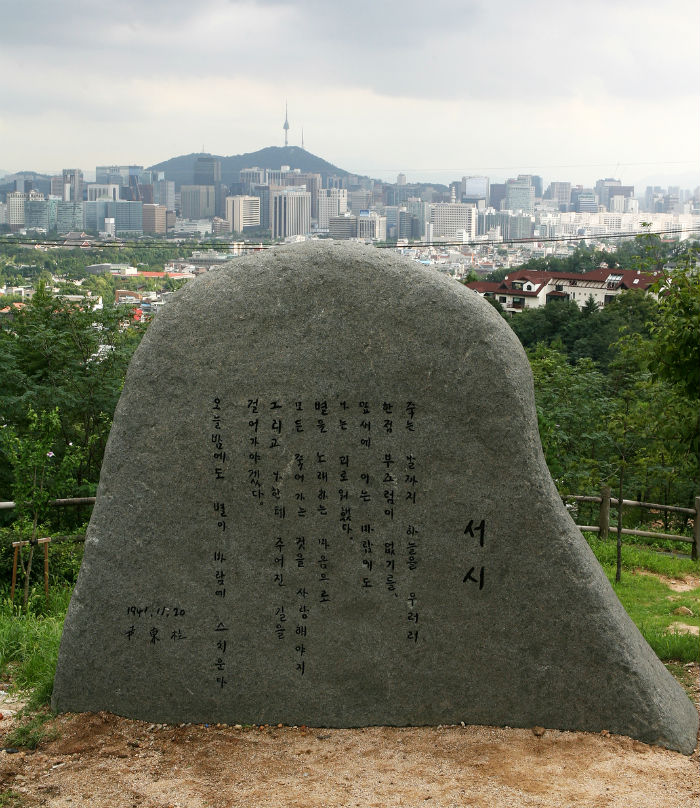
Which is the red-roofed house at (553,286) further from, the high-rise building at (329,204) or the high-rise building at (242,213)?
the high-rise building at (329,204)

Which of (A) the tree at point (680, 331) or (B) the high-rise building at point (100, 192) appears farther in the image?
(B) the high-rise building at point (100, 192)

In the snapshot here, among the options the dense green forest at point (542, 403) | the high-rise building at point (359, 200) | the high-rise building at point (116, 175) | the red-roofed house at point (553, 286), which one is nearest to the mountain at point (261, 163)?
the high-rise building at point (116, 175)

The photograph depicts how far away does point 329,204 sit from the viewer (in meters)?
113

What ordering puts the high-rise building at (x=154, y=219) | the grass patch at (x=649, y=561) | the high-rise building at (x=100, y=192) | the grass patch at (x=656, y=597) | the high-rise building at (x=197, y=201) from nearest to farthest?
the grass patch at (x=656, y=597) → the grass patch at (x=649, y=561) → the high-rise building at (x=154, y=219) → the high-rise building at (x=197, y=201) → the high-rise building at (x=100, y=192)

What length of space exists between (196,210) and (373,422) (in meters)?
115

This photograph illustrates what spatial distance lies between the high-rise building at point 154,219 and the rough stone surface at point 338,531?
95331 mm

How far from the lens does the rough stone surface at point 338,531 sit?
445 cm

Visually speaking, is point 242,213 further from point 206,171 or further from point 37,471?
point 37,471

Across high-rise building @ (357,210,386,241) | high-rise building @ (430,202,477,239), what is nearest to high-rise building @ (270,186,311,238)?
high-rise building @ (357,210,386,241)

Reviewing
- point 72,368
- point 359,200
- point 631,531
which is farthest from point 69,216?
point 631,531

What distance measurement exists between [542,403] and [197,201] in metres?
111

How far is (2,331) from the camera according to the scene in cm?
1170

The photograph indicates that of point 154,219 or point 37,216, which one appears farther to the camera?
point 154,219

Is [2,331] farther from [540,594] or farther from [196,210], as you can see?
[196,210]
